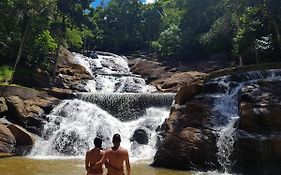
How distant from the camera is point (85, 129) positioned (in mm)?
21828

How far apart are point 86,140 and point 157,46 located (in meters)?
25.1

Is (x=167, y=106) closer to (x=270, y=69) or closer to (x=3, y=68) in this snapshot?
(x=270, y=69)

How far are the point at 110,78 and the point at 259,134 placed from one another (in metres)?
22.6

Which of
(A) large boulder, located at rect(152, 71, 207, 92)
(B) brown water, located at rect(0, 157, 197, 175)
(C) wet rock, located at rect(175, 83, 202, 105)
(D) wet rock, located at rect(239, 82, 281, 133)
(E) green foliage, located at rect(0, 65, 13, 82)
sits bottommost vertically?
(B) brown water, located at rect(0, 157, 197, 175)

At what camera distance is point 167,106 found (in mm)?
25250

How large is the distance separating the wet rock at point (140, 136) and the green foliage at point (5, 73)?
12630mm

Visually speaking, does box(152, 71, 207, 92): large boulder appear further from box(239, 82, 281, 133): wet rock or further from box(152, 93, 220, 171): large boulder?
box(239, 82, 281, 133): wet rock

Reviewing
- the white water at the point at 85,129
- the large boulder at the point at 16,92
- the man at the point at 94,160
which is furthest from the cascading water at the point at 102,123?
the man at the point at 94,160

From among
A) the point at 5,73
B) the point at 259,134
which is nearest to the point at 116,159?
the point at 259,134

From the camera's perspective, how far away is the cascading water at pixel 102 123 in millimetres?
20328

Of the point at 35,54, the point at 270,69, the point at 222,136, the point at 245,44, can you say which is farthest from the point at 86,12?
the point at 222,136

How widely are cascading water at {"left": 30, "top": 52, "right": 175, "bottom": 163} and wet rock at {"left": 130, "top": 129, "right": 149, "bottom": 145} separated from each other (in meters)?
0.06

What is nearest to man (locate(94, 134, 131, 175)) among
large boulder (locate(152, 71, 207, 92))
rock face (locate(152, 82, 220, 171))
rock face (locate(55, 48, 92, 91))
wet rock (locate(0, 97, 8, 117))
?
rock face (locate(152, 82, 220, 171))

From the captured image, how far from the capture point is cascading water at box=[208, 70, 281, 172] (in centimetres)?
1446
